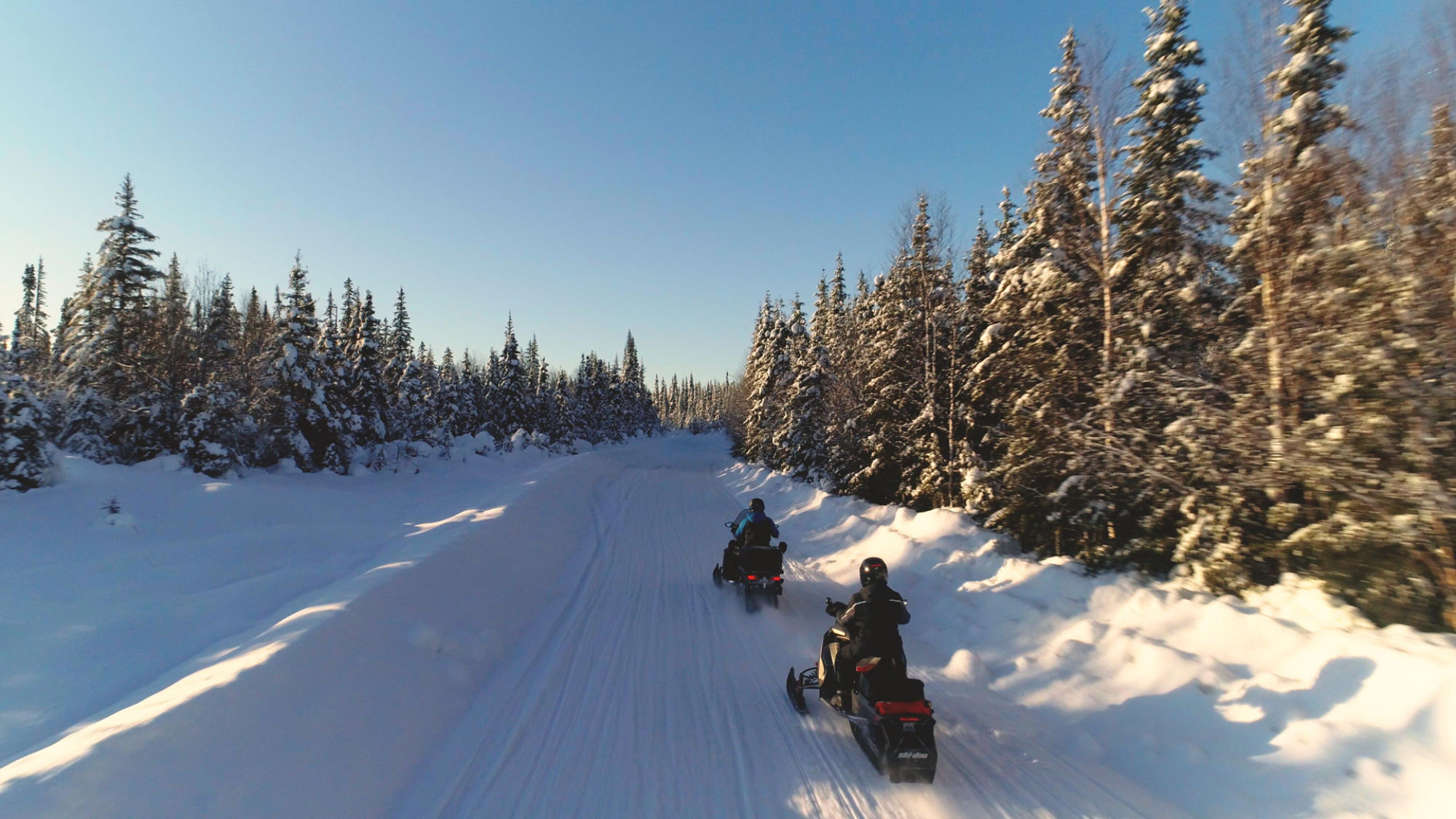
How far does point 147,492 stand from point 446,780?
46.0ft

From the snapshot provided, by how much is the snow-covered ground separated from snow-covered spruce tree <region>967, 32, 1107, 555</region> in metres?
1.14

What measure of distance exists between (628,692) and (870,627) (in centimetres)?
262

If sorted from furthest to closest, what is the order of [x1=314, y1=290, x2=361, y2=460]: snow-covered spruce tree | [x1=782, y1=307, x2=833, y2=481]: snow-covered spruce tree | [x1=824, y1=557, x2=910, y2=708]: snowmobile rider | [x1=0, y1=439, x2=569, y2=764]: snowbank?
1. [x1=782, y1=307, x2=833, y2=481]: snow-covered spruce tree
2. [x1=314, y1=290, x2=361, y2=460]: snow-covered spruce tree
3. [x1=0, y1=439, x2=569, y2=764]: snowbank
4. [x1=824, y1=557, x2=910, y2=708]: snowmobile rider

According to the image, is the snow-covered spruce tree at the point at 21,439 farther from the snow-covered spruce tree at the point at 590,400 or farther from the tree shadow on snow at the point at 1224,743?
the snow-covered spruce tree at the point at 590,400

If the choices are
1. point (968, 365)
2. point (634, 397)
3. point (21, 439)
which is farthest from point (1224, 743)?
point (634, 397)

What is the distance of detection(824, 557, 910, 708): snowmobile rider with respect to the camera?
525 centimetres

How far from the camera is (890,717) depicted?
4.62 meters

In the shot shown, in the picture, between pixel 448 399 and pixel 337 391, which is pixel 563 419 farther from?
pixel 337 391

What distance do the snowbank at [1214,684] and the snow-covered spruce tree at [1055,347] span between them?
1492 mm

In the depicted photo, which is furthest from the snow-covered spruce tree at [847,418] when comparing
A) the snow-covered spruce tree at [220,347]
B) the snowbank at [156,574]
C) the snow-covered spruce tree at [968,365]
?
the snow-covered spruce tree at [220,347]

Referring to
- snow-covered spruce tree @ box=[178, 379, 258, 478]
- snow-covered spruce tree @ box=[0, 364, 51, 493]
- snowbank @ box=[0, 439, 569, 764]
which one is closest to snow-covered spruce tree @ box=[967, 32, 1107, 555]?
snowbank @ box=[0, 439, 569, 764]

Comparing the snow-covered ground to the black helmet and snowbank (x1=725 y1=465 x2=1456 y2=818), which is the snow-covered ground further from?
the black helmet

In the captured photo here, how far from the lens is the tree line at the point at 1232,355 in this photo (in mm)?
5184

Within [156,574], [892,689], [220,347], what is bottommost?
[892,689]
